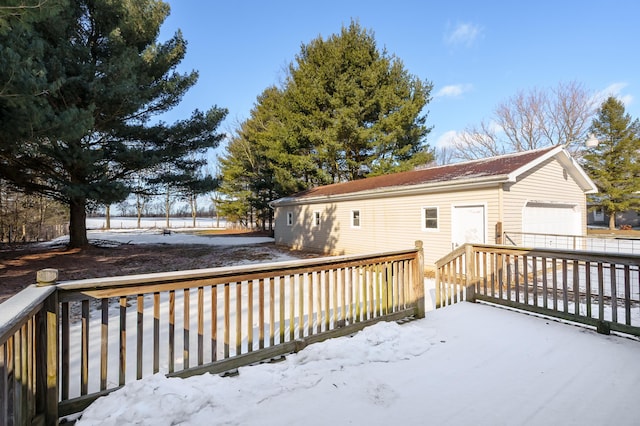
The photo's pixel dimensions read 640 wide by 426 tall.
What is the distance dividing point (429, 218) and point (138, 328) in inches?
345

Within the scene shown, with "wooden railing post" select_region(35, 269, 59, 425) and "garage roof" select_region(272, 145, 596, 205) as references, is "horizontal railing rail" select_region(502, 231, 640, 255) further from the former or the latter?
"wooden railing post" select_region(35, 269, 59, 425)

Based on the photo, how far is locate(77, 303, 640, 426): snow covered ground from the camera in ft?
6.65

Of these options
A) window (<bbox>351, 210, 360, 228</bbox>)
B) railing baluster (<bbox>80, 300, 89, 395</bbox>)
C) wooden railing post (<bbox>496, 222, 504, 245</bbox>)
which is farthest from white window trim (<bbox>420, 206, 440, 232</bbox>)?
railing baluster (<bbox>80, 300, 89, 395</bbox>)

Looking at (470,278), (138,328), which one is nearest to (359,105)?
(470,278)

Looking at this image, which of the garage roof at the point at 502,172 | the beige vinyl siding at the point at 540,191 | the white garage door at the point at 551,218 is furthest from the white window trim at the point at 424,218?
the white garage door at the point at 551,218

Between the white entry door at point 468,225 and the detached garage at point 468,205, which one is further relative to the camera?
the white entry door at point 468,225

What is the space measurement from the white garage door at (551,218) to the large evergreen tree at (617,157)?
15352 millimetres

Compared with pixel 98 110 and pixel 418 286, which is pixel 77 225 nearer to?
pixel 98 110

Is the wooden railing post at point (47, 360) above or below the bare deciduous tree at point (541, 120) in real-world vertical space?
below

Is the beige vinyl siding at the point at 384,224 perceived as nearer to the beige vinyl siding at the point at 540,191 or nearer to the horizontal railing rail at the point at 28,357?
the beige vinyl siding at the point at 540,191

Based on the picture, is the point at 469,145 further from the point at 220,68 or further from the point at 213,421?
the point at 213,421

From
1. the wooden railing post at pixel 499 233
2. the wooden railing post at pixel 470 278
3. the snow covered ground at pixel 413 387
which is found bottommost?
the snow covered ground at pixel 413 387

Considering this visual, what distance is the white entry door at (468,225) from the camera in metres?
8.27

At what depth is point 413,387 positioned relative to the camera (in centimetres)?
241
